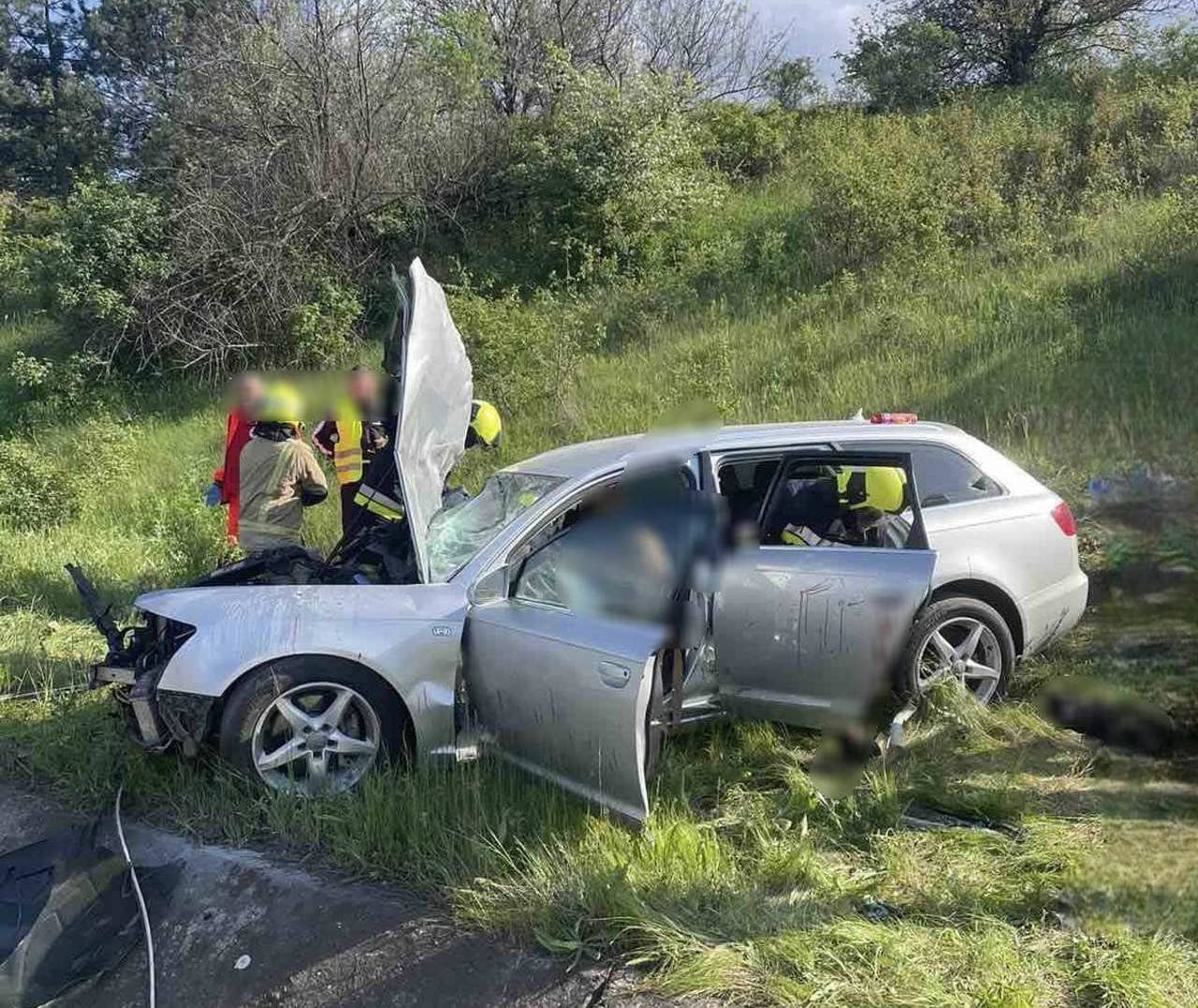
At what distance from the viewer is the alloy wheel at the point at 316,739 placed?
3678 millimetres

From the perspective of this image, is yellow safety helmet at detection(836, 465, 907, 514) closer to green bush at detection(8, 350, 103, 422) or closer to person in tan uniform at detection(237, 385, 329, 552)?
person in tan uniform at detection(237, 385, 329, 552)

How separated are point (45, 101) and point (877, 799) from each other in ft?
102

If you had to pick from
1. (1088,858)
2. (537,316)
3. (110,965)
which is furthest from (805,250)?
(110,965)

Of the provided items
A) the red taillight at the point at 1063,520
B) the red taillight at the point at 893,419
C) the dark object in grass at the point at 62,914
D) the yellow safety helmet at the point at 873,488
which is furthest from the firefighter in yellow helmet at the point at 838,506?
the dark object in grass at the point at 62,914

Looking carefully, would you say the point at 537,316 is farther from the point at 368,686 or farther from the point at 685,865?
the point at 685,865

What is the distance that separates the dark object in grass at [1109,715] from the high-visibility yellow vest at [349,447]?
161 inches

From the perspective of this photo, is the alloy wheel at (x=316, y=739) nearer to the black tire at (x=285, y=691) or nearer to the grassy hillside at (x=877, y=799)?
the black tire at (x=285, y=691)

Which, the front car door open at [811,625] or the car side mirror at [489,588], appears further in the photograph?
the front car door open at [811,625]

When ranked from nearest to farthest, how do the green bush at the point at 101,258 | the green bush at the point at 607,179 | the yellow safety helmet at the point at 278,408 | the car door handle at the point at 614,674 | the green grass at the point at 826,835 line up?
the green grass at the point at 826,835, the car door handle at the point at 614,674, the yellow safety helmet at the point at 278,408, the green bush at the point at 101,258, the green bush at the point at 607,179

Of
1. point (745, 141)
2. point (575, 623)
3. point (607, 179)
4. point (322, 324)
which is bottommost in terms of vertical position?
point (575, 623)

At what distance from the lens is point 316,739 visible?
3709 mm

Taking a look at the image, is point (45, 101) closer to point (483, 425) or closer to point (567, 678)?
point (483, 425)

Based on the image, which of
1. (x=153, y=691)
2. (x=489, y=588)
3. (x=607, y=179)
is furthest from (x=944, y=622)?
(x=607, y=179)

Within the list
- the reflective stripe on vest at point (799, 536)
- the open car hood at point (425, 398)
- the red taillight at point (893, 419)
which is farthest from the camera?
the red taillight at point (893, 419)
